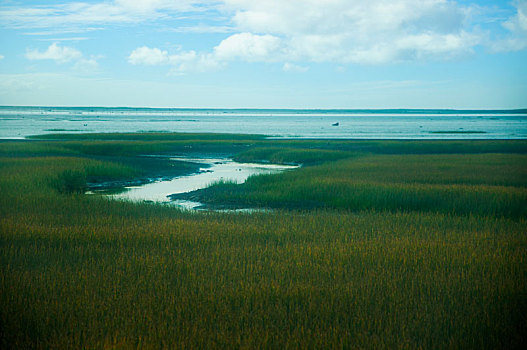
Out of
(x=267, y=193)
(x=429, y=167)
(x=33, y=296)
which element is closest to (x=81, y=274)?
(x=33, y=296)

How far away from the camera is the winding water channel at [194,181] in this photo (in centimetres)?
2172

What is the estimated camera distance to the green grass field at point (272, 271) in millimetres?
7012

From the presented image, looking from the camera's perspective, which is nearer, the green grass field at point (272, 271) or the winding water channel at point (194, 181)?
the green grass field at point (272, 271)

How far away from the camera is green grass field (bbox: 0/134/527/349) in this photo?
7.01 meters

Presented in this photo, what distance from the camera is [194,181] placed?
91.4 feet

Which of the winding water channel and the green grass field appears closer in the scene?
the green grass field

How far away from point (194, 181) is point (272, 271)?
60.8ft

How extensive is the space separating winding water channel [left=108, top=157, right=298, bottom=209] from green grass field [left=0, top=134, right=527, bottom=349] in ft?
9.39

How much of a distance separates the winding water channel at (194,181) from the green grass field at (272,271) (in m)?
2.86

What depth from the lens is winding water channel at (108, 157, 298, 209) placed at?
71.3 ft

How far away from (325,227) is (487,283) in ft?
18.7

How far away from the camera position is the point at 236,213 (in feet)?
56.2

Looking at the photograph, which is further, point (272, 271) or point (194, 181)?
point (194, 181)

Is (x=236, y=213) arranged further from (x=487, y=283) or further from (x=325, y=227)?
(x=487, y=283)
